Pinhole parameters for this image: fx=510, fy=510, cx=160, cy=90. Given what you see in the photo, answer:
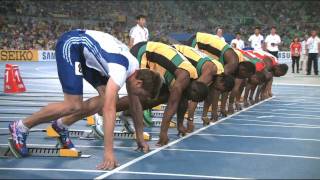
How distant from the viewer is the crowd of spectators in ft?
124

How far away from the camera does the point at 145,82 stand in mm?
5234

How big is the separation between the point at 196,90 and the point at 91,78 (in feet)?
Result: 4.58

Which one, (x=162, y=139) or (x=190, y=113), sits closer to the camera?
(x=162, y=139)

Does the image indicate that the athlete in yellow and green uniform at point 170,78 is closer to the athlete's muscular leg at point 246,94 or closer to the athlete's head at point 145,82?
the athlete's head at point 145,82

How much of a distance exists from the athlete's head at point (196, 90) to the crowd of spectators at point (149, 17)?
2954cm

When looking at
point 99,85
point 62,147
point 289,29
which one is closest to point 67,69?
point 99,85

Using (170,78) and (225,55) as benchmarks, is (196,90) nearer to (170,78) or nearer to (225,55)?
(170,78)

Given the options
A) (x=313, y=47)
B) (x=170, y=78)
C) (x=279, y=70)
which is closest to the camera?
(x=170, y=78)

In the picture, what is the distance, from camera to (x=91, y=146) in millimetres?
6625

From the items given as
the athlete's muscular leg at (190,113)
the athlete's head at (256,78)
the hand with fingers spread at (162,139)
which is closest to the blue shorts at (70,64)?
the hand with fingers spread at (162,139)

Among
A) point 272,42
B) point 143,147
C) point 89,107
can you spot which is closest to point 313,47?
point 272,42

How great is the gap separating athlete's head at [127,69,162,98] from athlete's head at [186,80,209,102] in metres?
1.28

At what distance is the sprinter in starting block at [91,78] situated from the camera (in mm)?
5059

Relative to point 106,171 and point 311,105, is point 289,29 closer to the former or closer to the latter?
point 311,105
